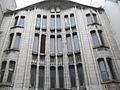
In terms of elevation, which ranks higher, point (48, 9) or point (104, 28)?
point (48, 9)

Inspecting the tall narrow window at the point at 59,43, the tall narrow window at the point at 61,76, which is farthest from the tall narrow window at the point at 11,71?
the tall narrow window at the point at 59,43

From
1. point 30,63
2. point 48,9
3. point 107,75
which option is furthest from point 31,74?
point 48,9

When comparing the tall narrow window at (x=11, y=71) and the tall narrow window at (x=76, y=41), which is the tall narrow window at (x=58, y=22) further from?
the tall narrow window at (x=11, y=71)

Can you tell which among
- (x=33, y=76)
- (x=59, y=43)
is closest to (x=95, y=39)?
(x=59, y=43)

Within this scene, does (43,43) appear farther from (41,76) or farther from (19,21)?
(19,21)

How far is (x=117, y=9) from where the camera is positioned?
22109mm

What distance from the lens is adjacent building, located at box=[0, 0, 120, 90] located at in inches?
677

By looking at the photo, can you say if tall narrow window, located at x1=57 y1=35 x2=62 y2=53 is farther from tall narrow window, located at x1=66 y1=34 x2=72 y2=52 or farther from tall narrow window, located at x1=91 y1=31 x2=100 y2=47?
tall narrow window, located at x1=91 y1=31 x2=100 y2=47

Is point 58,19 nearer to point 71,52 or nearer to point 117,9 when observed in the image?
point 71,52

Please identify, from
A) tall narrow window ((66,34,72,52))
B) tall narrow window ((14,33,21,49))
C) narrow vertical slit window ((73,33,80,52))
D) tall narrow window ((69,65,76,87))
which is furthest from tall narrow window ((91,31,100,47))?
tall narrow window ((14,33,21,49))

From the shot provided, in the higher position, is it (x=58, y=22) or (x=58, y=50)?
(x=58, y=22)

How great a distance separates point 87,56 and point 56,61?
3.68 m

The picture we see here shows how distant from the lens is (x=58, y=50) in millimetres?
20594

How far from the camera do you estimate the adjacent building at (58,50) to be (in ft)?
56.4
